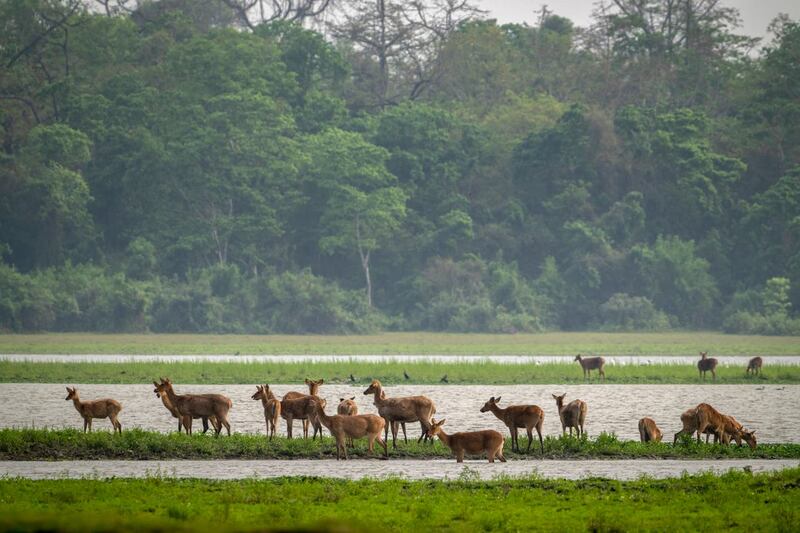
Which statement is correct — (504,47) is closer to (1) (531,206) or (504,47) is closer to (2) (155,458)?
(1) (531,206)

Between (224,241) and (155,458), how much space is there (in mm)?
58490

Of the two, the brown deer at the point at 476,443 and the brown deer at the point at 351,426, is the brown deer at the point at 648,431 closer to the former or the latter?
the brown deer at the point at 476,443

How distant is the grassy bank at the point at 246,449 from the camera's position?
70.5 feet

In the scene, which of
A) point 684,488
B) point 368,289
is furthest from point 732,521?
point 368,289

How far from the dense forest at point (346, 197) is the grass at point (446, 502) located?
184 feet

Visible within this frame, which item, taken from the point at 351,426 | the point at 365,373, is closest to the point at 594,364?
the point at 365,373

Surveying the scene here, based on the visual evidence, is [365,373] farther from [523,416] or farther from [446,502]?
[446,502]

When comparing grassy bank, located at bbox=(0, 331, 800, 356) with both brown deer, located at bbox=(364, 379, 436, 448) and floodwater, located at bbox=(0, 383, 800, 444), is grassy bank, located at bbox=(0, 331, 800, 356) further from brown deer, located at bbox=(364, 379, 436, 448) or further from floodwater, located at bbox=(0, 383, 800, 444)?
brown deer, located at bbox=(364, 379, 436, 448)

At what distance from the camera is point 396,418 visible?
21.8m

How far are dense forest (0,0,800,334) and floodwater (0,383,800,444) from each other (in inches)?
1434

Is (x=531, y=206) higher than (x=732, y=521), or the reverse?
(x=531, y=206)

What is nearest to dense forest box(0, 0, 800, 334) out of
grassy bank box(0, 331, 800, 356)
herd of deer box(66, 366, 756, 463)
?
grassy bank box(0, 331, 800, 356)

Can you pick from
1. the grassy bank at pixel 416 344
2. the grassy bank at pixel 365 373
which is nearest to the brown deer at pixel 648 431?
the grassy bank at pixel 365 373

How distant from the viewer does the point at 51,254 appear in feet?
257
